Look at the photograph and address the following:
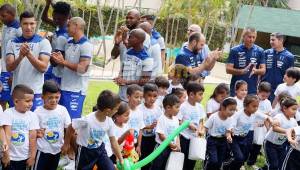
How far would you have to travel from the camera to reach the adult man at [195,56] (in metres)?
6.29

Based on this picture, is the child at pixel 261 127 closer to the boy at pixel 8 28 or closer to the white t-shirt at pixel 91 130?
the white t-shirt at pixel 91 130

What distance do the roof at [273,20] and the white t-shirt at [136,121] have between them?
22659 mm

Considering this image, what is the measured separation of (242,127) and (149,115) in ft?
4.11

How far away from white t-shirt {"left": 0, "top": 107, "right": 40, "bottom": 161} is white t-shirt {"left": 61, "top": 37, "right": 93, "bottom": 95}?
107 centimetres

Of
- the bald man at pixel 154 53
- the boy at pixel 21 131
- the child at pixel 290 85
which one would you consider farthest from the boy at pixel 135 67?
the child at pixel 290 85

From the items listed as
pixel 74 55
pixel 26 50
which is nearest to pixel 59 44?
pixel 74 55

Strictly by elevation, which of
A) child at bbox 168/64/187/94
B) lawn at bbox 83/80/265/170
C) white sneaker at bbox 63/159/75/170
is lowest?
lawn at bbox 83/80/265/170

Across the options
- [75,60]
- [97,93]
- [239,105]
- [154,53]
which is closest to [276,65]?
[239,105]

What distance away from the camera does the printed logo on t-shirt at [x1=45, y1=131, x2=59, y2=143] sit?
471 centimetres

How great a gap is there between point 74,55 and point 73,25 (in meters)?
0.34

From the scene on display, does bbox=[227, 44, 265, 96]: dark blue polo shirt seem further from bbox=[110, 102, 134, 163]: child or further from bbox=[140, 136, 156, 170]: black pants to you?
bbox=[110, 102, 134, 163]: child

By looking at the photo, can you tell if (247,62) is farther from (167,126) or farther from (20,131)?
(20,131)

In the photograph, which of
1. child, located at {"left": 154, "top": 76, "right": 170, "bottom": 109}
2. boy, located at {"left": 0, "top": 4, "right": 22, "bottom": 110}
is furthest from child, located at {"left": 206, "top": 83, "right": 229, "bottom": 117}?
boy, located at {"left": 0, "top": 4, "right": 22, "bottom": 110}

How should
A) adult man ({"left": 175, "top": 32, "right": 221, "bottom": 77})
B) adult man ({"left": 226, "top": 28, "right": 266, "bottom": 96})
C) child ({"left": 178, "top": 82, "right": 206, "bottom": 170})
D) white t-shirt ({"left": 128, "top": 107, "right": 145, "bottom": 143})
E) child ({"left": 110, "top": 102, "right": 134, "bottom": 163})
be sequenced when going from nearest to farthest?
Result: child ({"left": 110, "top": 102, "right": 134, "bottom": 163}), white t-shirt ({"left": 128, "top": 107, "right": 145, "bottom": 143}), child ({"left": 178, "top": 82, "right": 206, "bottom": 170}), adult man ({"left": 175, "top": 32, "right": 221, "bottom": 77}), adult man ({"left": 226, "top": 28, "right": 266, "bottom": 96})
